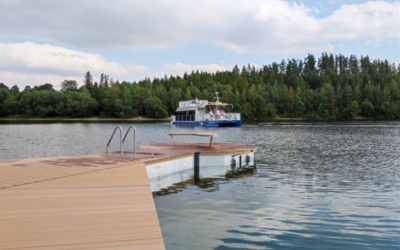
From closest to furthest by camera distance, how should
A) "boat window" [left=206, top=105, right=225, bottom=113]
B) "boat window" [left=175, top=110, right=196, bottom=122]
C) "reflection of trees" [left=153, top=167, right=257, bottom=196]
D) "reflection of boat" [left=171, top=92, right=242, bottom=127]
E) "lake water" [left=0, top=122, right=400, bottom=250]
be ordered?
"lake water" [left=0, top=122, right=400, bottom=250], "reflection of trees" [left=153, top=167, right=257, bottom=196], "reflection of boat" [left=171, top=92, right=242, bottom=127], "boat window" [left=206, top=105, right=225, bottom=113], "boat window" [left=175, top=110, right=196, bottom=122]

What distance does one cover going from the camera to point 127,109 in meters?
122

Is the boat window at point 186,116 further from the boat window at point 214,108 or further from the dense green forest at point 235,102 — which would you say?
the dense green forest at point 235,102

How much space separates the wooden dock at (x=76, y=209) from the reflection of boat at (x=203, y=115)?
60.5m

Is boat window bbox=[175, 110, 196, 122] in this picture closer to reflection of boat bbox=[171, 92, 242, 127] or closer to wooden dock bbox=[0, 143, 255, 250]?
reflection of boat bbox=[171, 92, 242, 127]

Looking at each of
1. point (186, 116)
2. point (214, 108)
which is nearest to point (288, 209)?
point (214, 108)

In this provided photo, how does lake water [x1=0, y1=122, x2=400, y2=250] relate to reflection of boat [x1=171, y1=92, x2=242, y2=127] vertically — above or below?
below

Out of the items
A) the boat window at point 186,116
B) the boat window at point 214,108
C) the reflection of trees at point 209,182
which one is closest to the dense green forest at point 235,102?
A: the boat window at point 186,116

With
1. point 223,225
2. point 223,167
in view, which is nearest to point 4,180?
point 223,225

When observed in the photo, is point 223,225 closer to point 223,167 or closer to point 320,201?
point 320,201

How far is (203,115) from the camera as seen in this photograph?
82.8 metres

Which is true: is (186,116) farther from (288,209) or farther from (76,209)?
(76,209)

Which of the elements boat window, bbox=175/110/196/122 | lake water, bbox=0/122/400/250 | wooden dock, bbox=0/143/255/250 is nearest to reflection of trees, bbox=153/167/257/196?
lake water, bbox=0/122/400/250

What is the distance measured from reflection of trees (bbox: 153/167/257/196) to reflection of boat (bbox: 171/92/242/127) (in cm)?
5317

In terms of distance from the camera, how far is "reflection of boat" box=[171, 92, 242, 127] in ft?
239
